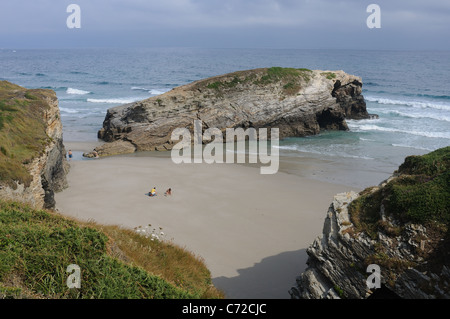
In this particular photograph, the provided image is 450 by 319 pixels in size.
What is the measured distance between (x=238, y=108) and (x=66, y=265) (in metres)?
30.2

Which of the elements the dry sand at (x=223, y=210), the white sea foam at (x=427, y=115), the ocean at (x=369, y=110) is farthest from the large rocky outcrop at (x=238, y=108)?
the white sea foam at (x=427, y=115)

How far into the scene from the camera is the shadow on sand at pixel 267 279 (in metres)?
12.9

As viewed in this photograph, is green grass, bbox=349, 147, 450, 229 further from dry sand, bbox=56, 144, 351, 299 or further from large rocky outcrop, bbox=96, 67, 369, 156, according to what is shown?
large rocky outcrop, bbox=96, 67, 369, 156

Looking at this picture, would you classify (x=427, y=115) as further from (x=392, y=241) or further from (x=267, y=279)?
(x=392, y=241)

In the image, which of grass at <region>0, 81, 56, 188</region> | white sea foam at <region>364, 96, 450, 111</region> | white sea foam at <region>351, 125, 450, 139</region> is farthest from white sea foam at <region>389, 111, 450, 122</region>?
grass at <region>0, 81, 56, 188</region>

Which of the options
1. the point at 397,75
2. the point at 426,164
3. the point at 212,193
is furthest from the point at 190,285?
the point at 397,75

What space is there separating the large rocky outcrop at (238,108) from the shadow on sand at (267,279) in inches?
790

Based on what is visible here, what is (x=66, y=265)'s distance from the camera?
7.63 metres

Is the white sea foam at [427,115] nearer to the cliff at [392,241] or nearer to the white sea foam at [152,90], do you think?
the cliff at [392,241]

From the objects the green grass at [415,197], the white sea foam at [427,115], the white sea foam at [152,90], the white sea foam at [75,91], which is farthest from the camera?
the white sea foam at [152,90]

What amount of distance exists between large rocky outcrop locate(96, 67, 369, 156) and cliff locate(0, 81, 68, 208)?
29.2 ft

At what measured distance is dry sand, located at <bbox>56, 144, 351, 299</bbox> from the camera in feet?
47.1
